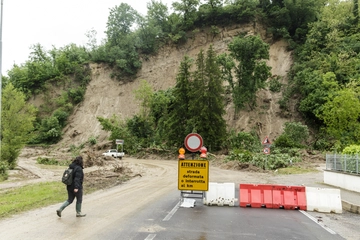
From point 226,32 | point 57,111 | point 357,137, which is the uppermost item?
point 226,32

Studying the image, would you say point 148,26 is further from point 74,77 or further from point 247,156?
point 247,156

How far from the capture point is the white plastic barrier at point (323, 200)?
33.9ft

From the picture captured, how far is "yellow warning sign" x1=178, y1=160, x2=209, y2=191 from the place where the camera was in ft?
34.4

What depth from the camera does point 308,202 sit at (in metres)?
10.5

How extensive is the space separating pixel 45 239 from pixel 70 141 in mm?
51460

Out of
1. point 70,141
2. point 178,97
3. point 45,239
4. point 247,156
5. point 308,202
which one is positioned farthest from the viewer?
point 70,141

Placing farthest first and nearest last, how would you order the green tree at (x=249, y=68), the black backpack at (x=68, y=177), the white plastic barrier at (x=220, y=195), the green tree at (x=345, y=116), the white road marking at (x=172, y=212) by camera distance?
the green tree at (x=249, y=68) < the green tree at (x=345, y=116) < the white plastic barrier at (x=220, y=195) < the black backpack at (x=68, y=177) < the white road marking at (x=172, y=212)

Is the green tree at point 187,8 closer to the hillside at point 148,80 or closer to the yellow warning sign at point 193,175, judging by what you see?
the hillside at point 148,80

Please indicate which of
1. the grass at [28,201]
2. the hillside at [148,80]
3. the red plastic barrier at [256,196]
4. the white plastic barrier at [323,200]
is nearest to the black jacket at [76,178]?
the grass at [28,201]

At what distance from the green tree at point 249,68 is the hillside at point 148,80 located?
12.6 feet

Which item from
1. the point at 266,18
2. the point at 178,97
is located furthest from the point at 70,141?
the point at 266,18

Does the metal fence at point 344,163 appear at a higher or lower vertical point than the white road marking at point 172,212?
higher

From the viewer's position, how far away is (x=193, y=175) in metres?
10.6

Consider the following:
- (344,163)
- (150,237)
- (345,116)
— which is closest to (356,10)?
(345,116)
